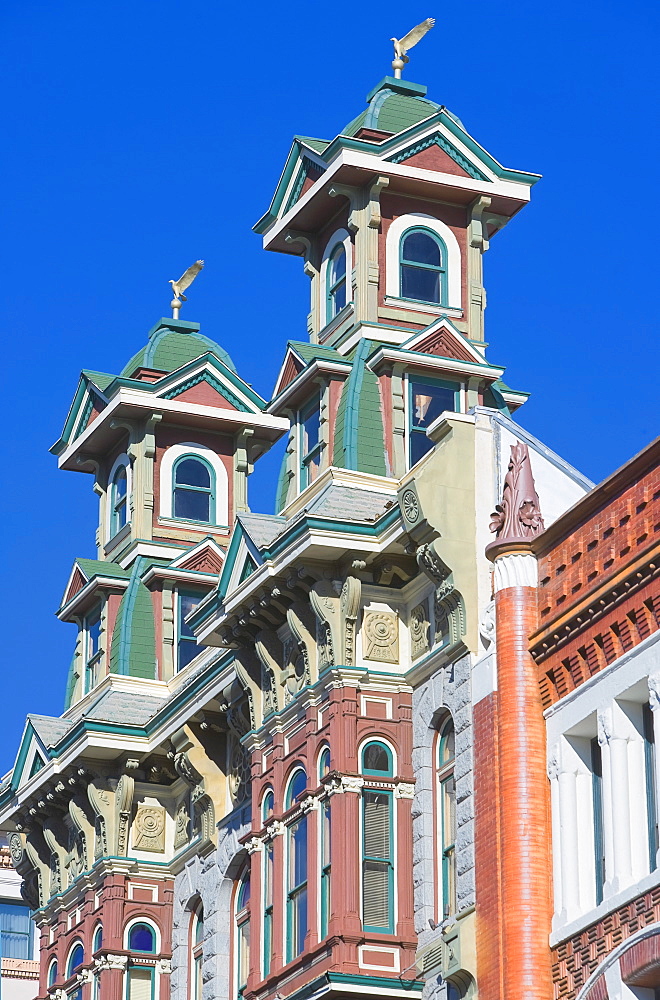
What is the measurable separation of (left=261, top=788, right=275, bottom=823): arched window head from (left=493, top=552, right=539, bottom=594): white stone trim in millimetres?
6197

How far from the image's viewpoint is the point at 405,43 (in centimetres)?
4462

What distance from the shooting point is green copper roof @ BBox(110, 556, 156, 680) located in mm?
46031

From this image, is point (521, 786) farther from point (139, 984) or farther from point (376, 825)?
point (139, 984)

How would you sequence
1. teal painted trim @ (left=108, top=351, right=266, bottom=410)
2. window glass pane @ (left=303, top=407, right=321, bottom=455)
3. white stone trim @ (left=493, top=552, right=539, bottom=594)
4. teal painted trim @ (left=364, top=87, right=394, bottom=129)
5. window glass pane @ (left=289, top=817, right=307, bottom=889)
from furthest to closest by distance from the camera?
teal painted trim @ (left=108, top=351, right=266, bottom=410) < teal painted trim @ (left=364, top=87, right=394, bottom=129) < window glass pane @ (left=303, top=407, right=321, bottom=455) < window glass pane @ (left=289, top=817, right=307, bottom=889) < white stone trim @ (left=493, top=552, right=539, bottom=594)

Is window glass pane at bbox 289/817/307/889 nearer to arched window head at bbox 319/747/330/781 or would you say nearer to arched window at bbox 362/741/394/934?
Result: arched window head at bbox 319/747/330/781

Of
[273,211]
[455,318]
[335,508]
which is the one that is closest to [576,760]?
[335,508]

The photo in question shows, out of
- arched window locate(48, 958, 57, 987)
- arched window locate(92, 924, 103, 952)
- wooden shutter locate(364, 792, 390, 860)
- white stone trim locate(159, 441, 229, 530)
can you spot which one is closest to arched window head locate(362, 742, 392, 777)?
wooden shutter locate(364, 792, 390, 860)

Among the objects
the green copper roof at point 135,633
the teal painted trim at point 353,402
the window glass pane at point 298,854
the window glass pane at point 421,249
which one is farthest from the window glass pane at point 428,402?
the green copper roof at point 135,633

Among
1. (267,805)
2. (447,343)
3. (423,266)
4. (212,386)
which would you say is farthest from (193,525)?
(267,805)

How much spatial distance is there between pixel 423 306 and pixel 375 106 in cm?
404

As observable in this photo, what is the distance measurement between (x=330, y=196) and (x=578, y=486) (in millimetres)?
8707

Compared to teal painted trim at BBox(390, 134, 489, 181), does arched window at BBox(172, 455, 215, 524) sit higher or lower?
lower

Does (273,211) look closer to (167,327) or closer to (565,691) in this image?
(167,327)

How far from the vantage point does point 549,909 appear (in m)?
31.3
